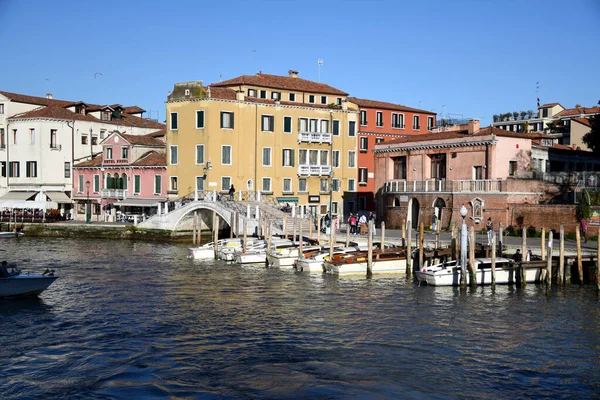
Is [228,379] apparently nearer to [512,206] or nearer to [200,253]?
[200,253]

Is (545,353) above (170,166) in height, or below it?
below

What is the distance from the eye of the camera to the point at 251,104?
169 ft

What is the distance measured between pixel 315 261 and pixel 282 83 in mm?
25747

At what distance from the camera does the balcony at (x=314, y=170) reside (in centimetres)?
5373

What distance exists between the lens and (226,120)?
1982 inches

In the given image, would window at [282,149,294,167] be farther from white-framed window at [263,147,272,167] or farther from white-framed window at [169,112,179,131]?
white-framed window at [169,112,179,131]

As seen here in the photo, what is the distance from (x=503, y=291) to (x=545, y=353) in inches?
350

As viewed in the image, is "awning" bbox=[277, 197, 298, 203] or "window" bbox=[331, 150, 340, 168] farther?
"window" bbox=[331, 150, 340, 168]

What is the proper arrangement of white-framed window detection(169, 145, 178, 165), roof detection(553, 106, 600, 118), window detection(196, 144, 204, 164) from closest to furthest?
window detection(196, 144, 204, 164) → white-framed window detection(169, 145, 178, 165) → roof detection(553, 106, 600, 118)

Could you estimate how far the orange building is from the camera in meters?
59.2

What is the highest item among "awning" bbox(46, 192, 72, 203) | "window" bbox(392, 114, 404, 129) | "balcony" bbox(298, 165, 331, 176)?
"window" bbox(392, 114, 404, 129)

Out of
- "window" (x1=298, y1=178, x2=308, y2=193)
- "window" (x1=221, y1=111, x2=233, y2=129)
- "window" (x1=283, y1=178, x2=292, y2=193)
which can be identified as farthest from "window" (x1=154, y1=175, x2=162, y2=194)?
"window" (x1=298, y1=178, x2=308, y2=193)

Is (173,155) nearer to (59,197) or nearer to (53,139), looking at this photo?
(59,197)

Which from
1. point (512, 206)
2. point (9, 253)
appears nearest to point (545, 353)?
point (512, 206)
